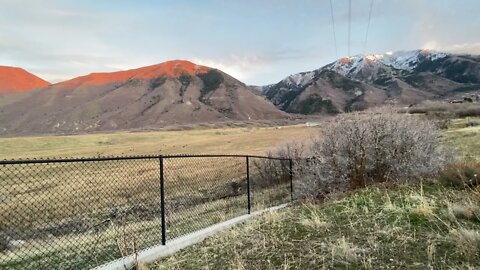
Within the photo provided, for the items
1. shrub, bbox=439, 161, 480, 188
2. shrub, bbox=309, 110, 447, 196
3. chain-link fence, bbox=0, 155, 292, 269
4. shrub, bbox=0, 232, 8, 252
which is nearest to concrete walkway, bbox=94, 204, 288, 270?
chain-link fence, bbox=0, 155, 292, 269

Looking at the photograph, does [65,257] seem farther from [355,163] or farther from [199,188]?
[199,188]

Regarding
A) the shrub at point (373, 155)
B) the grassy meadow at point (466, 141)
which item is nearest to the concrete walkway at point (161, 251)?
the shrub at point (373, 155)

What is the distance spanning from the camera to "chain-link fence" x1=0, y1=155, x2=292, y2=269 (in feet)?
34.5

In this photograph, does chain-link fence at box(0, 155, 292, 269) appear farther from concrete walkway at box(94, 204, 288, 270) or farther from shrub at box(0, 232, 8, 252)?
concrete walkway at box(94, 204, 288, 270)

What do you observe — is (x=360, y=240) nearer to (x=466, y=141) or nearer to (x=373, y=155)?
(x=373, y=155)

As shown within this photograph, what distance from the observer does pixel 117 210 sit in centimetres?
2064

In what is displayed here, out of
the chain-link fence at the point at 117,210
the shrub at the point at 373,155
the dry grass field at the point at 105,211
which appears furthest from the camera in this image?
the shrub at the point at 373,155

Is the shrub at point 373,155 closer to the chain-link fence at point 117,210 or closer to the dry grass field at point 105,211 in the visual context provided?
the chain-link fence at point 117,210

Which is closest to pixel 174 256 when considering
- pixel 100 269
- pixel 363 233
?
pixel 100 269

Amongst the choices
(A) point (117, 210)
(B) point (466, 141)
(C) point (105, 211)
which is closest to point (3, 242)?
(A) point (117, 210)

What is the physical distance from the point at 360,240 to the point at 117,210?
16131 mm

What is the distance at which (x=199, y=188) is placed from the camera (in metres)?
27.1

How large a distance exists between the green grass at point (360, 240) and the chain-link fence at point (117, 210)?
2.49m

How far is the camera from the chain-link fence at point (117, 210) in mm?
10516
